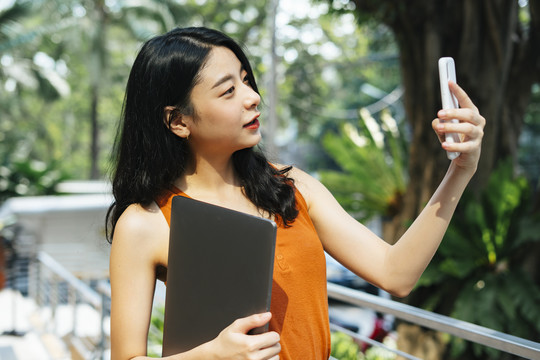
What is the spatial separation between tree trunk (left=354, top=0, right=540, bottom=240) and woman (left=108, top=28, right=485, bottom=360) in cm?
346

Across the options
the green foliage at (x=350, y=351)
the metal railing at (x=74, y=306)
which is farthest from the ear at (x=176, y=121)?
the green foliage at (x=350, y=351)

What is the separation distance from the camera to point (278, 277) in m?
1.23

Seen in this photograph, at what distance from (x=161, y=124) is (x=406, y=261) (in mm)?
646

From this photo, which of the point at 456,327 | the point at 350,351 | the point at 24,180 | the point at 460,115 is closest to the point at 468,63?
the point at 350,351

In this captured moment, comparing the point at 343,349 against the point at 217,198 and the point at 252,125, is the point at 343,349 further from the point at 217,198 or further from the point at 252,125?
the point at 252,125

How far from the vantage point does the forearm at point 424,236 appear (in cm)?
118

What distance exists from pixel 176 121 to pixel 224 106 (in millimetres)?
150

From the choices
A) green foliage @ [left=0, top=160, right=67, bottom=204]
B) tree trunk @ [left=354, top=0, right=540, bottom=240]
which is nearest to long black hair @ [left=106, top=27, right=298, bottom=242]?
tree trunk @ [left=354, top=0, right=540, bottom=240]

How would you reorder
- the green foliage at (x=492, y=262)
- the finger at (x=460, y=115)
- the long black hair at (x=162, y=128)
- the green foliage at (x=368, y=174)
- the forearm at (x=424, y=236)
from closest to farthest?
1. the finger at (x=460, y=115)
2. the forearm at (x=424, y=236)
3. the long black hair at (x=162, y=128)
4. the green foliage at (x=492, y=262)
5. the green foliage at (x=368, y=174)

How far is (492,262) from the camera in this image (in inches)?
191

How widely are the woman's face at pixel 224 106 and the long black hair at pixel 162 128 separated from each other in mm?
27

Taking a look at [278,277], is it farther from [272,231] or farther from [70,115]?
[70,115]

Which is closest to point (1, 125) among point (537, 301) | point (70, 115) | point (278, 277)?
point (70, 115)

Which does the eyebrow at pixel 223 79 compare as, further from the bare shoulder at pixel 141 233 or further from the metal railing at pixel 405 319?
the metal railing at pixel 405 319
